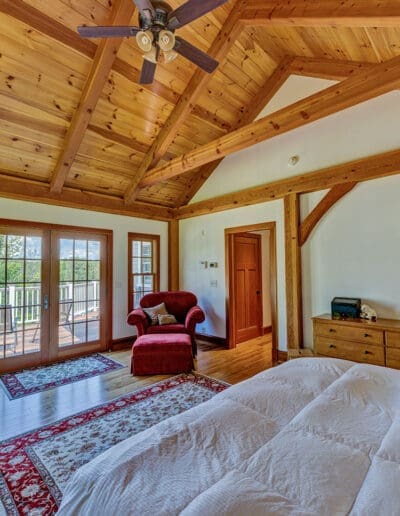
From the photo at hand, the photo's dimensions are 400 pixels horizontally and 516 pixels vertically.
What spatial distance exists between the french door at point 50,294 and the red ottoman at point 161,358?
154 centimetres

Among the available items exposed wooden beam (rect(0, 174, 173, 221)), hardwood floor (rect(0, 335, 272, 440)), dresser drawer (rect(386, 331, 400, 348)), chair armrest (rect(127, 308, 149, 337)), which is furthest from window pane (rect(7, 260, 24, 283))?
dresser drawer (rect(386, 331, 400, 348))

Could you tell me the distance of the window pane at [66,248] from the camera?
4.70m

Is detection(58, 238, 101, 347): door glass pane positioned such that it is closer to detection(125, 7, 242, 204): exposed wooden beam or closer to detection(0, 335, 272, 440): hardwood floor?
detection(0, 335, 272, 440): hardwood floor

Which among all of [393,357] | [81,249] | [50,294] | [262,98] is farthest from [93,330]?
[262,98]

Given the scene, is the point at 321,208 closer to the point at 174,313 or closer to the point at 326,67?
the point at 326,67

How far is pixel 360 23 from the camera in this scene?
2.31 m

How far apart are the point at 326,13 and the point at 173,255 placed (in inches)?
182

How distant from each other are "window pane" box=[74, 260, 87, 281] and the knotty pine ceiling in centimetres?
128

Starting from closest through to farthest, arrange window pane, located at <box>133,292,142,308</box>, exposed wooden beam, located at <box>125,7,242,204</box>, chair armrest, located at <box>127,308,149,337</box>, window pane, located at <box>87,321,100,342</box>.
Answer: exposed wooden beam, located at <box>125,7,242,204</box>
chair armrest, located at <box>127,308,149,337</box>
window pane, located at <box>87,321,100,342</box>
window pane, located at <box>133,292,142,308</box>

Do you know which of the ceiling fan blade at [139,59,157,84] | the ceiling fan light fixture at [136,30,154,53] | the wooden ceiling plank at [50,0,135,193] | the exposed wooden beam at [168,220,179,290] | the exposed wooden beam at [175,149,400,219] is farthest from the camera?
the exposed wooden beam at [168,220,179,290]

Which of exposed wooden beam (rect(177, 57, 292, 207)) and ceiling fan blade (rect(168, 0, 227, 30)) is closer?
ceiling fan blade (rect(168, 0, 227, 30))

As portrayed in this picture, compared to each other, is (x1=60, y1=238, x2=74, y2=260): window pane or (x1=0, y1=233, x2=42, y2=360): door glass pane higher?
(x1=60, y1=238, x2=74, y2=260): window pane

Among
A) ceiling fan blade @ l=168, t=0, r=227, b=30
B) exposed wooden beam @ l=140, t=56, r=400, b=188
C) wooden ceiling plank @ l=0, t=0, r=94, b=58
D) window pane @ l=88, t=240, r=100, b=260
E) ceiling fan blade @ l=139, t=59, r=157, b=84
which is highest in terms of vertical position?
wooden ceiling plank @ l=0, t=0, r=94, b=58

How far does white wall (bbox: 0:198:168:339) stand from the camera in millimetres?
4336
